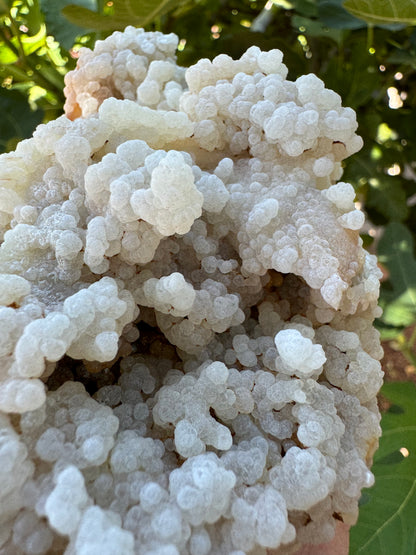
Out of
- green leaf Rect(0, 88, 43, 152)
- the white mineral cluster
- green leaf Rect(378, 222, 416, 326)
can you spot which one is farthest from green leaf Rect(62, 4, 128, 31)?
green leaf Rect(378, 222, 416, 326)

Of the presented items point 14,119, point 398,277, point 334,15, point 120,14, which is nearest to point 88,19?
point 120,14

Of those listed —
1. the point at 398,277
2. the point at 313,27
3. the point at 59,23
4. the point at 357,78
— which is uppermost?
the point at 59,23

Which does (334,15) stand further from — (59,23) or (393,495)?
(393,495)

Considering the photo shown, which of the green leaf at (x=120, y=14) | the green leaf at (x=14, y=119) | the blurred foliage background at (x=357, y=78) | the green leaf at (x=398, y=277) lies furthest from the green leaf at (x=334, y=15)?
the green leaf at (x=14, y=119)

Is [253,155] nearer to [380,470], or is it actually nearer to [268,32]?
[380,470]

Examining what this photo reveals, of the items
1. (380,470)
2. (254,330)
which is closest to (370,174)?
(380,470)

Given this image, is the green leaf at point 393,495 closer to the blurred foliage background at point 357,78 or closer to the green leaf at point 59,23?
the blurred foliage background at point 357,78
